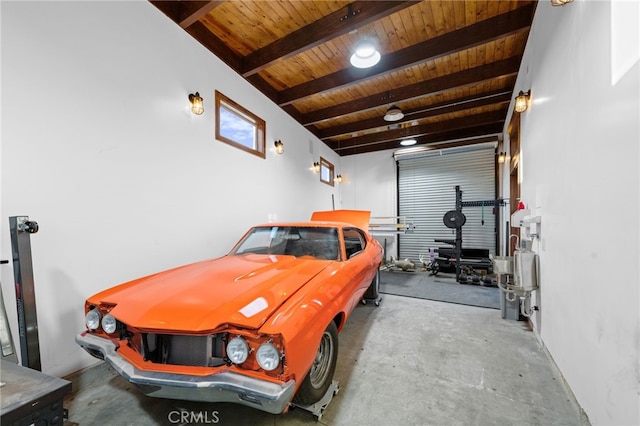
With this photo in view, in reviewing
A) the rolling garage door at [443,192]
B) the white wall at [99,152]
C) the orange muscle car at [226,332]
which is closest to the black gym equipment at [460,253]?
the rolling garage door at [443,192]

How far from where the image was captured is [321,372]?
5.50 ft

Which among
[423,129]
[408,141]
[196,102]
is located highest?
[423,129]

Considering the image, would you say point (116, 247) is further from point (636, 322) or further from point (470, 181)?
point (470, 181)

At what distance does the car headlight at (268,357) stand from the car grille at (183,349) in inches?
9.7

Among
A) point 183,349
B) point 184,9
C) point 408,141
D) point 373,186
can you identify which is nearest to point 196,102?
point 184,9

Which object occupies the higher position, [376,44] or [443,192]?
[376,44]

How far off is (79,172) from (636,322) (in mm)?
3538

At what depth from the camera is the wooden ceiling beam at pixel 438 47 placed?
2.83m

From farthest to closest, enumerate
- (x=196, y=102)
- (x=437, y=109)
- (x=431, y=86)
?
(x=437, y=109) → (x=431, y=86) → (x=196, y=102)

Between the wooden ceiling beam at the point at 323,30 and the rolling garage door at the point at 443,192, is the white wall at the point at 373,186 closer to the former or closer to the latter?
the rolling garage door at the point at 443,192

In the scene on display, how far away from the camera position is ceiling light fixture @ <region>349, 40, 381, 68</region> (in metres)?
2.92

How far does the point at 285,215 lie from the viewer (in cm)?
495

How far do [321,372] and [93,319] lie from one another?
4.91ft

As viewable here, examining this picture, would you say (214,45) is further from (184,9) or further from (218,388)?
(218,388)
